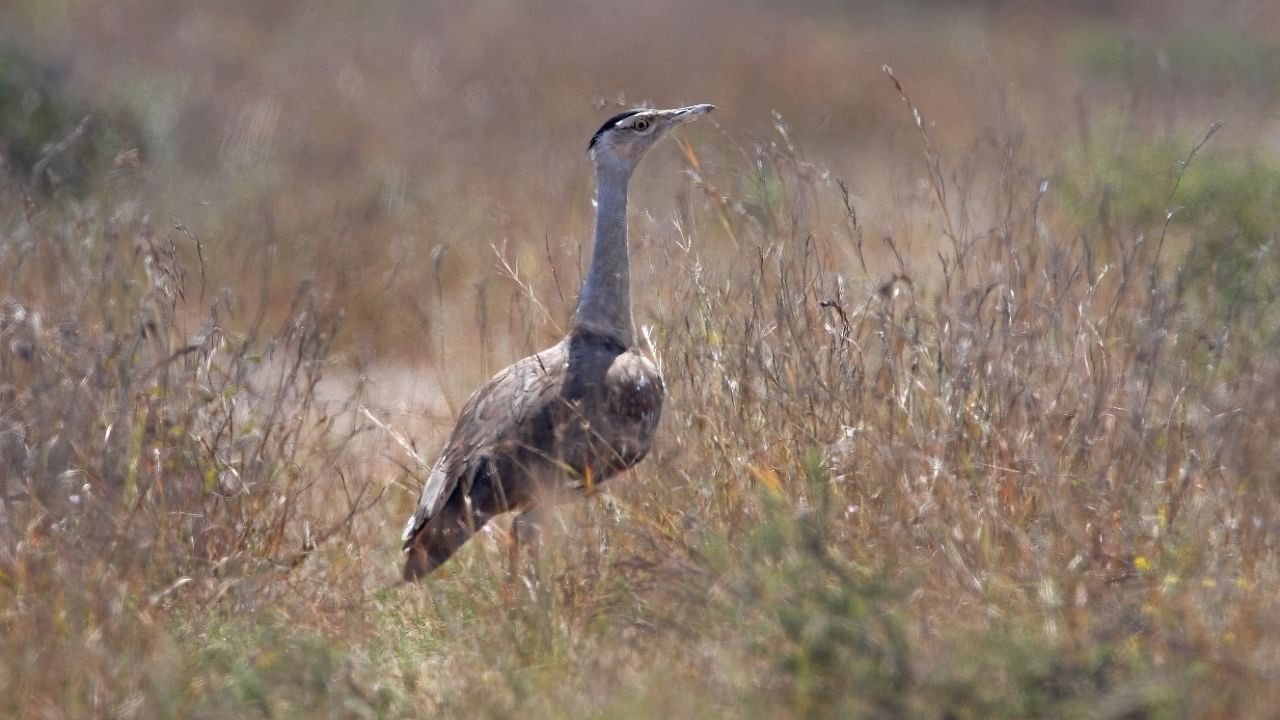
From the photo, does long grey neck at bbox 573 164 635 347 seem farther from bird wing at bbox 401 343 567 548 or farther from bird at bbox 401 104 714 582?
bird wing at bbox 401 343 567 548

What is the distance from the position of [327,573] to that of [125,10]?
1436cm

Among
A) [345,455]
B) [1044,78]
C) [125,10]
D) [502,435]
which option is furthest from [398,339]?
[125,10]

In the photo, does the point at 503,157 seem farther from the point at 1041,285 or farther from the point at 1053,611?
the point at 1053,611

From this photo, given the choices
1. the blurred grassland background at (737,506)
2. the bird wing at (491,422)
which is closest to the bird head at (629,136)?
the blurred grassland background at (737,506)

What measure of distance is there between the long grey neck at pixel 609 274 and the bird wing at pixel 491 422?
17cm

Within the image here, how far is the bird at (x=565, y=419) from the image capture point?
403cm

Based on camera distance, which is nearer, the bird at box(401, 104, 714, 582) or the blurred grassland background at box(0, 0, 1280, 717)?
the blurred grassland background at box(0, 0, 1280, 717)

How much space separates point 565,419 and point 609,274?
704mm

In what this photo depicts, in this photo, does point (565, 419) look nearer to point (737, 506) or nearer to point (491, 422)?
point (491, 422)

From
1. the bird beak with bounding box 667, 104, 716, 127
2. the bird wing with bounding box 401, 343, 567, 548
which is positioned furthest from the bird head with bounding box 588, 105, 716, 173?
the bird wing with bounding box 401, 343, 567, 548

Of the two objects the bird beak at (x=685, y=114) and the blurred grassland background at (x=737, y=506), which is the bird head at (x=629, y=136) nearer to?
the bird beak at (x=685, y=114)

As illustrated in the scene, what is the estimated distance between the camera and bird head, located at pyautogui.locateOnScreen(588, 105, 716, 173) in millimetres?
Result: 4812

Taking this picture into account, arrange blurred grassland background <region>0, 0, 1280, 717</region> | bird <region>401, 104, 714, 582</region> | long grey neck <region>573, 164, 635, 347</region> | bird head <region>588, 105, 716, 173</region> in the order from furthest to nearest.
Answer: bird head <region>588, 105, 716, 173</region>, long grey neck <region>573, 164, 635, 347</region>, bird <region>401, 104, 714, 582</region>, blurred grassland background <region>0, 0, 1280, 717</region>

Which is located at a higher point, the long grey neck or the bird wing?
the long grey neck
